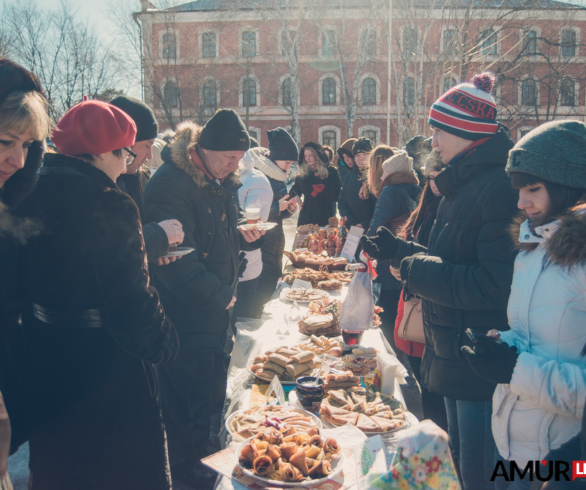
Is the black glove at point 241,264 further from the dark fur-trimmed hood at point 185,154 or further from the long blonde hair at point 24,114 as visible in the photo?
the long blonde hair at point 24,114

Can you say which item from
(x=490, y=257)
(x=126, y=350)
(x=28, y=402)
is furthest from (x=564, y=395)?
(x=28, y=402)

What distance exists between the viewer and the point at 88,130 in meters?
1.62

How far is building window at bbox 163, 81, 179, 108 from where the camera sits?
29087 millimetres

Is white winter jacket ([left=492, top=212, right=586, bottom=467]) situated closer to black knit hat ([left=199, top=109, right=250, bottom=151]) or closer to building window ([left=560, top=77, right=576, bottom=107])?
black knit hat ([left=199, top=109, right=250, bottom=151])

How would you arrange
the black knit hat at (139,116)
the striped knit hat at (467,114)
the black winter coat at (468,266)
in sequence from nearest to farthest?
the black winter coat at (468,266) → the striped knit hat at (467,114) → the black knit hat at (139,116)

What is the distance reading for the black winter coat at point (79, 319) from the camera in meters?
1.51

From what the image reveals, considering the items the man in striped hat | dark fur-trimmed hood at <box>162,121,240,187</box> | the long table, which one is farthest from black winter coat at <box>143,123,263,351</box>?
the man in striped hat

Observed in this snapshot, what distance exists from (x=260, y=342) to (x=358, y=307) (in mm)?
601

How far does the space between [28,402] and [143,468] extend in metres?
0.44

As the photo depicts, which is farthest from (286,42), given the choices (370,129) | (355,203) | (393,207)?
(393,207)

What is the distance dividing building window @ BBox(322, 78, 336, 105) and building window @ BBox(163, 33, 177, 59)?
9.72m

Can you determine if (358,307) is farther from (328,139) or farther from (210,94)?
(210,94)

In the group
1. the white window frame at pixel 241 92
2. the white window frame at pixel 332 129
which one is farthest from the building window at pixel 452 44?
Answer: the white window frame at pixel 241 92

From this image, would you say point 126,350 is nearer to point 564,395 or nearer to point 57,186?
point 57,186
